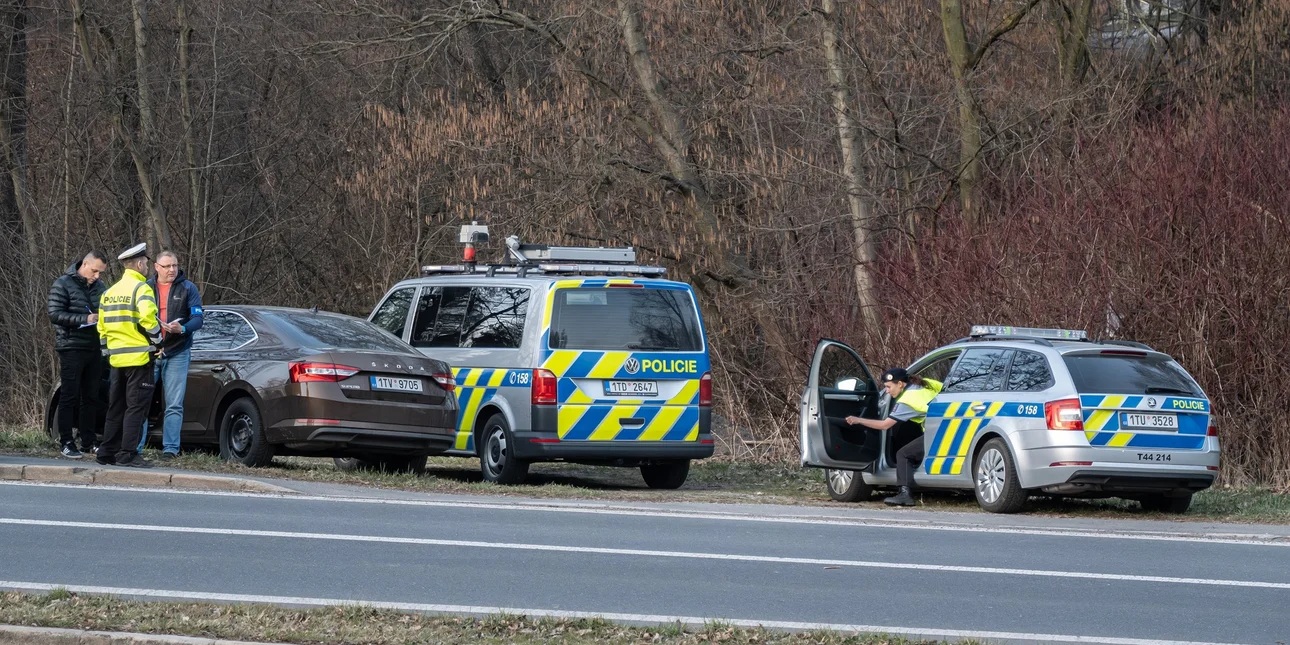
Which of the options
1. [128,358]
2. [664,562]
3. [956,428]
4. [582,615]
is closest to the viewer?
[582,615]

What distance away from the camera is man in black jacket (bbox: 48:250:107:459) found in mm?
14602

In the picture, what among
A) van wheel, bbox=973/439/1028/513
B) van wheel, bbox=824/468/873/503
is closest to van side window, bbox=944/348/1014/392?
van wheel, bbox=973/439/1028/513

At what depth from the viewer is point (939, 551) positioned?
34.4 feet

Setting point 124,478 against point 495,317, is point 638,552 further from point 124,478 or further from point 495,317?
point 495,317

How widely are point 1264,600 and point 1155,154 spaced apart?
10056mm

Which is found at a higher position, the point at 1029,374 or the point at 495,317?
the point at 495,317

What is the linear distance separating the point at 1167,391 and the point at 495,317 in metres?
5.63

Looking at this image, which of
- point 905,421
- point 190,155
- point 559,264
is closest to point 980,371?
point 905,421

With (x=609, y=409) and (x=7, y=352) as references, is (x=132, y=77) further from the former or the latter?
(x=609, y=409)

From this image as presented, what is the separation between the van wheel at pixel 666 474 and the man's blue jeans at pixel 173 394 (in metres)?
4.17

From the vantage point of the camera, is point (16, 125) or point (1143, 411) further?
point (16, 125)

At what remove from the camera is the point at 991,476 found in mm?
13406

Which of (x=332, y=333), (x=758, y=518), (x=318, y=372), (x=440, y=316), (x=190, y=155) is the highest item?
(x=190, y=155)

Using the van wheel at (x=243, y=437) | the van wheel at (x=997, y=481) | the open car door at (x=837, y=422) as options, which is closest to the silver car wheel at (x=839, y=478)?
the open car door at (x=837, y=422)
